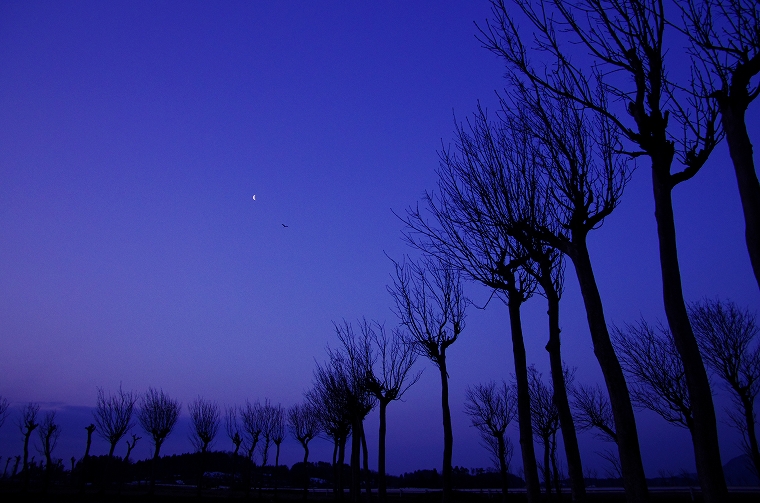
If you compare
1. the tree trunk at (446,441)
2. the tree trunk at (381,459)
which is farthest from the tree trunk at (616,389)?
the tree trunk at (381,459)

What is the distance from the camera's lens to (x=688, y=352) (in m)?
5.29

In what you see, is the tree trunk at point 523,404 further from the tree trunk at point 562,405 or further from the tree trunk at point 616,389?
the tree trunk at point 616,389

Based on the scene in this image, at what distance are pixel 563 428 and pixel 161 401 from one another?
105ft

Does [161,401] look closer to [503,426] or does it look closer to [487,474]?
[503,426]

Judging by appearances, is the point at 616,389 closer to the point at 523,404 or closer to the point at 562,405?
the point at 562,405

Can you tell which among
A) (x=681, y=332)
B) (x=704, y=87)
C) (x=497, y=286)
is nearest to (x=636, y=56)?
(x=704, y=87)

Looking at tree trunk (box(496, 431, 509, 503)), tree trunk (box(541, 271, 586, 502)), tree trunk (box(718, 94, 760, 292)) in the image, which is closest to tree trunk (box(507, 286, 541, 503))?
tree trunk (box(541, 271, 586, 502))

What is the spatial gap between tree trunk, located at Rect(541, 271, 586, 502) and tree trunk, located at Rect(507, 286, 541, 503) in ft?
2.34

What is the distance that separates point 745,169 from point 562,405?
4425 mm

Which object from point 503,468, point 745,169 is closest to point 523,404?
point 745,169

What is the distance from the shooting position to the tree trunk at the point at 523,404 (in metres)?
8.64

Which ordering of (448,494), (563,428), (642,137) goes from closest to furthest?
(642,137) → (563,428) → (448,494)

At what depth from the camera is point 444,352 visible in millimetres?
13648

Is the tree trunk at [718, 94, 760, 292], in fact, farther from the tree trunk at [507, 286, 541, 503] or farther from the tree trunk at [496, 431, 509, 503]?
the tree trunk at [496, 431, 509, 503]
